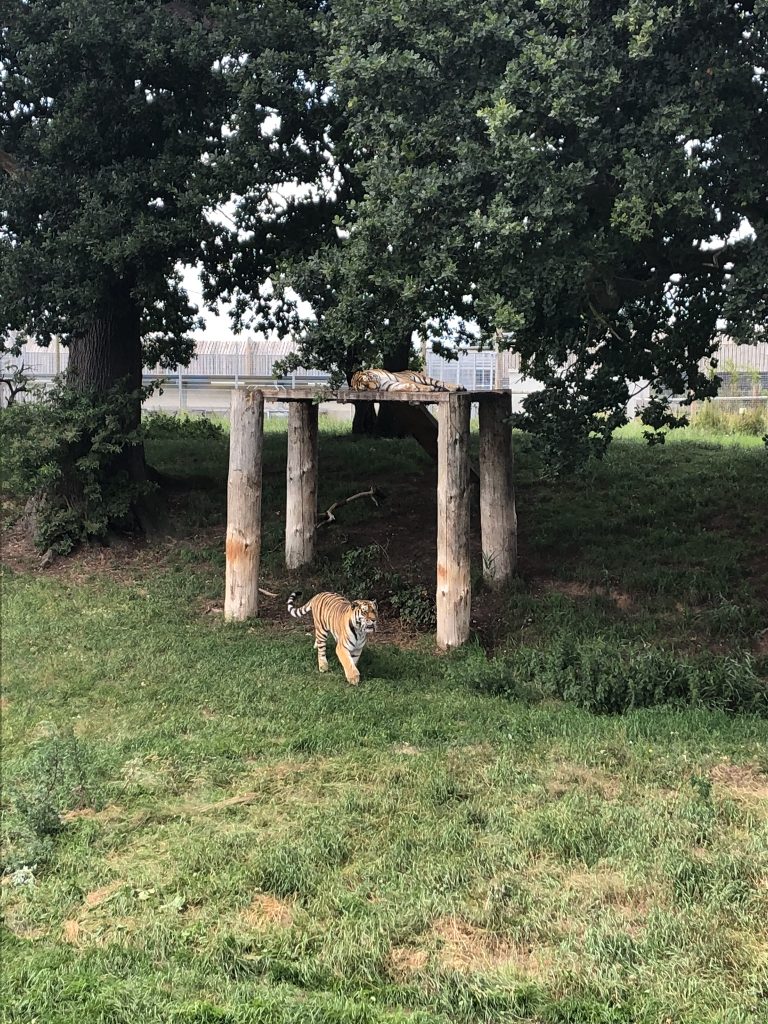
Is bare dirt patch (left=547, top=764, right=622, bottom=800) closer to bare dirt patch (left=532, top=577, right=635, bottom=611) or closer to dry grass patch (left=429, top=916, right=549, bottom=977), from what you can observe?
dry grass patch (left=429, top=916, right=549, bottom=977)

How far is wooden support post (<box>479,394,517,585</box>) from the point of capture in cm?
957

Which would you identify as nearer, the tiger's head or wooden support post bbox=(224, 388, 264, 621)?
the tiger's head

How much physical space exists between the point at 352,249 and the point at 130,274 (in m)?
4.49

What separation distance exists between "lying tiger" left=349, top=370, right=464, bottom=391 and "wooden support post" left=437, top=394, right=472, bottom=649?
28 centimetres

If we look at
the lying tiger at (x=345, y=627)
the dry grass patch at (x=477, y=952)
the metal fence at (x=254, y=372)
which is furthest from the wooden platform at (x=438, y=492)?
the metal fence at (x=254, y=372)

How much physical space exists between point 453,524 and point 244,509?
226cm

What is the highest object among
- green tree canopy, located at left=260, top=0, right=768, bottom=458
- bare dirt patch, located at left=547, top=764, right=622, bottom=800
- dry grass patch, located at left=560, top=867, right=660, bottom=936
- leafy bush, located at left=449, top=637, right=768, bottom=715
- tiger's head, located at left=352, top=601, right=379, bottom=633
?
green tree canopy, located at left=260, top=0, right=768, bottom=458

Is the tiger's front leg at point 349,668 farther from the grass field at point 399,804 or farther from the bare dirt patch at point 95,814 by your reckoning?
the bare dirt patch at point 95,814

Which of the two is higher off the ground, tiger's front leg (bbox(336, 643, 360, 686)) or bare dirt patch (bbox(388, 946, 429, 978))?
A: tiger's front leg (bbox(336, 643, 360, 686))

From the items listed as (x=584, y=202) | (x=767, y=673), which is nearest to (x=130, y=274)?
(x=584, y=202)

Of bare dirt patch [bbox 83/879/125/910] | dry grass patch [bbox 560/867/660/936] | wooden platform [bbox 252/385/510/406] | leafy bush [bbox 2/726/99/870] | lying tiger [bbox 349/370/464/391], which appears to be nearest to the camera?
dry grass patch [bbox 560/867/660/936]

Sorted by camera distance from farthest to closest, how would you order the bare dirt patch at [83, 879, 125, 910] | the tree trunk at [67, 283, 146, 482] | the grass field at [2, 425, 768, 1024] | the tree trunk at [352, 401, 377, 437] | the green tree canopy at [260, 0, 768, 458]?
the tree trunk at [352, 401, 377, 437], the tree trunk at [67, 283, 146, 482], the green tree canopy at [260, 0, 768, 458], the bare dirt patch at [83, 879, 125, 910], the grass field at [2, 425, 768, 1024]

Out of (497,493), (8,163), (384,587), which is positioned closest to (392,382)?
(497,493)

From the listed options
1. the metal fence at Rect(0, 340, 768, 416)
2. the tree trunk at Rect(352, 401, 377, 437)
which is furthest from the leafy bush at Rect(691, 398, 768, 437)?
the tree trunk at Rect(352, 401, 377, 437)
